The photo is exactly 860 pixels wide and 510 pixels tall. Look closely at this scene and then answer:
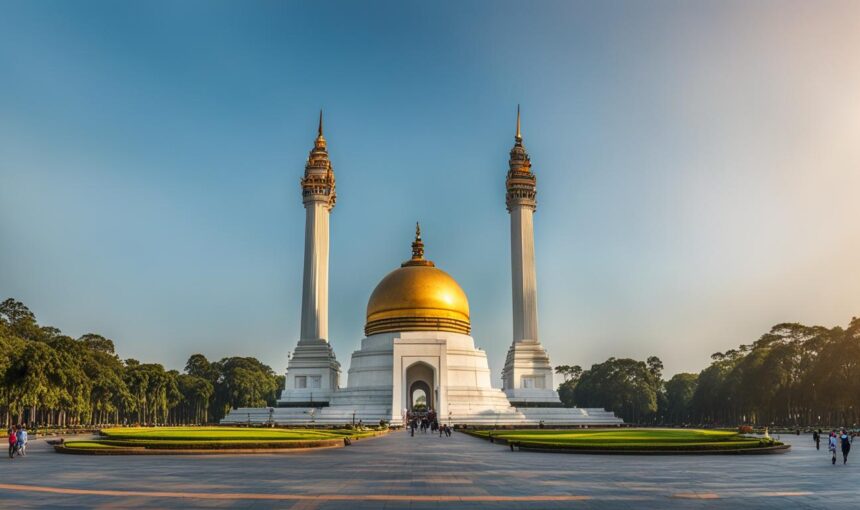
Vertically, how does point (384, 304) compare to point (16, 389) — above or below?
above

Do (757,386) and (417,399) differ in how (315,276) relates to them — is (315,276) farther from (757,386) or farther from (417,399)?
(417,399)

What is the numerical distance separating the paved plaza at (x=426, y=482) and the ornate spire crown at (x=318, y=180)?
154 feet

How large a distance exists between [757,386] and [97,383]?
6037 centimetres

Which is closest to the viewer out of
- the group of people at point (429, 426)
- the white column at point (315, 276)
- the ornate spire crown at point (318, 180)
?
the group of people at point (429, 426)

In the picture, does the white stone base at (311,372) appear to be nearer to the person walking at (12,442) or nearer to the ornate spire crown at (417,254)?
the ornate spire crown at (417,254)

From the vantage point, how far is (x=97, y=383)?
2606 inches

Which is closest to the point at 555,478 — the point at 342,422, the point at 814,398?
the point at 342,422

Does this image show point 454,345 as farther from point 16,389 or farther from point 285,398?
point 16,389

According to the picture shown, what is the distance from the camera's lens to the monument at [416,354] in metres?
59.0

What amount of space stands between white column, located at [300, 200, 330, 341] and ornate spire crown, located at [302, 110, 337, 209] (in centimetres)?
86

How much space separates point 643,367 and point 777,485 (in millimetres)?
85899

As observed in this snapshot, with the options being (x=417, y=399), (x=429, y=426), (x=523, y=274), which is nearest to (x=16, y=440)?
(x=429, y=426)

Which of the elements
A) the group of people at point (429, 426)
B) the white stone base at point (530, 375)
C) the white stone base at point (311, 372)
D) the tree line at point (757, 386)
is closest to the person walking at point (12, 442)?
the group of people at point (429, 426)

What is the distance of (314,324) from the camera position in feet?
217
